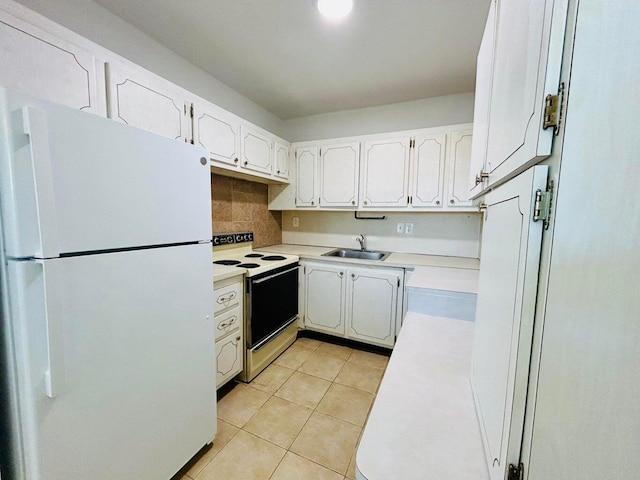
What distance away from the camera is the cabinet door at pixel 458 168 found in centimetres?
233

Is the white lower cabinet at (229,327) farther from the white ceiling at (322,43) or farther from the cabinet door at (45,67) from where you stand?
the white ceiling at (322,43)

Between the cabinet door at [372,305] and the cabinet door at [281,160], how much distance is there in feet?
4.21

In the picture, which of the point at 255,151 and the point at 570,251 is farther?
the point at 255,151

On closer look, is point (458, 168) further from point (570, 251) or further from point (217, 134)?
point (570, 251)

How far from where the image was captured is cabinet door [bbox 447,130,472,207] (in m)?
2.33

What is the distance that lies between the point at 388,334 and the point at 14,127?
100 inches

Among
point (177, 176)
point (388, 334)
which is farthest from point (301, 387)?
point (177, 176)

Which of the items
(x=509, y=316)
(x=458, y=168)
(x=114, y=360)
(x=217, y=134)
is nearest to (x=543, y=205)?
(x=509, y=316)

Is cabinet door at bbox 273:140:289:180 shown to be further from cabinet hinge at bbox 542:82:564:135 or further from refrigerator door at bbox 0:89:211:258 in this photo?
cabinet hinge at bbox 542:82:564:135

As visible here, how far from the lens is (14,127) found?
2.39 ft

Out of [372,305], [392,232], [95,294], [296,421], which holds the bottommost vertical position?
[296,421]

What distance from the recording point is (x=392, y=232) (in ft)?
9.69

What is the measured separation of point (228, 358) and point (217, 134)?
5.45 feet

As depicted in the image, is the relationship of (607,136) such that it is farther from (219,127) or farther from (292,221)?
(292,221)
